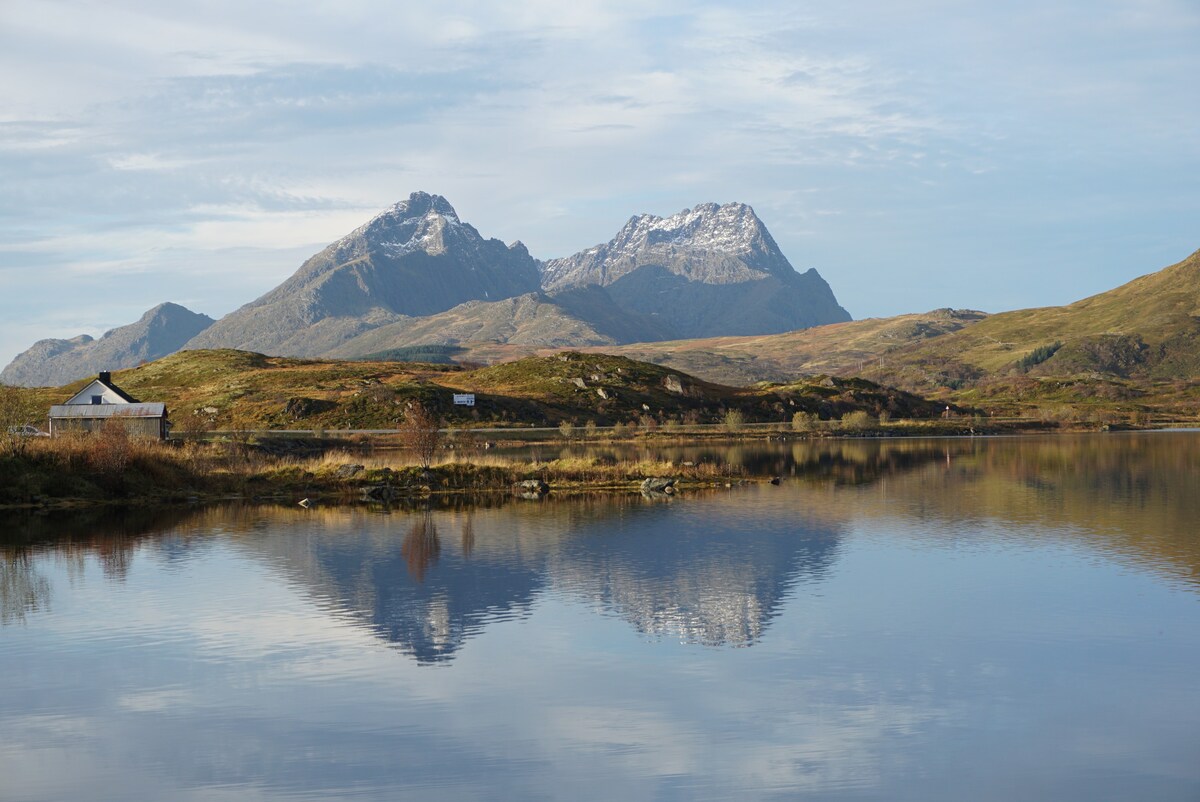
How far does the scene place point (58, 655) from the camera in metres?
29.7

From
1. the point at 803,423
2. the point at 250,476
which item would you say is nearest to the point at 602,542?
the point at 250,476

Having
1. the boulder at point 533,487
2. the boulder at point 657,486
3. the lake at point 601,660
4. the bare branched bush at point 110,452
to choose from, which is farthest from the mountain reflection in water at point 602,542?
the boulder at point 533,487

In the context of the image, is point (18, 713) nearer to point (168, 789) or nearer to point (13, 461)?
point (168, 789)

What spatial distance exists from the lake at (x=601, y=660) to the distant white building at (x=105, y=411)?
5207 cm

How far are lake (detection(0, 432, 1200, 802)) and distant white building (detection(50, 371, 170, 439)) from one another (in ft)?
171

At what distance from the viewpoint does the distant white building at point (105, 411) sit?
107m

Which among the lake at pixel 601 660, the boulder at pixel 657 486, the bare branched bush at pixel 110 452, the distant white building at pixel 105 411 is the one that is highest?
the distant white building at pixel 105 411

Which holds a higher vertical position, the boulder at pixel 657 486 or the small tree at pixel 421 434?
the small tree at pixel 421 434

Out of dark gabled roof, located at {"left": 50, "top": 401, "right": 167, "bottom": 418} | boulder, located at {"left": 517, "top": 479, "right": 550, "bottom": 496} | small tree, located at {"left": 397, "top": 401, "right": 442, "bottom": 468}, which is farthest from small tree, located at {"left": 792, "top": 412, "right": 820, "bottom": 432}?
boulder, located at {"left": 517, "top": 479, "right": 550, "bottom": 496}

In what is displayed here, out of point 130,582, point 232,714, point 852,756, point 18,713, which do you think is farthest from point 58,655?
point 852,756

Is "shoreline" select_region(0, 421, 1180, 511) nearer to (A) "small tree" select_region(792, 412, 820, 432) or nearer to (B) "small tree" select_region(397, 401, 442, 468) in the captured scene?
(B) "small tree" select_region(397, 401, 442, 468)

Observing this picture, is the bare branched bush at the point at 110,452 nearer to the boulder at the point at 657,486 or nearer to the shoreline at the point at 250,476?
the shoreline at the point at 250,476

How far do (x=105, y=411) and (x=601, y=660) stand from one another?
353 feet

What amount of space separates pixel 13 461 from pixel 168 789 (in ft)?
173
